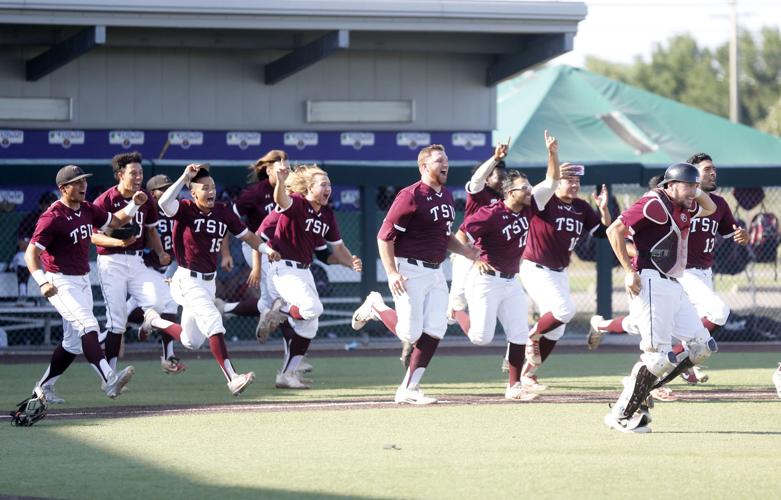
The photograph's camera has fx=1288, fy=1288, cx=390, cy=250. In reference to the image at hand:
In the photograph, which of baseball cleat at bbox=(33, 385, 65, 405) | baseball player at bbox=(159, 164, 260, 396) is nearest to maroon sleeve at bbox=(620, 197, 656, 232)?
baseball player at bbox=(159, 164, 260, 396)

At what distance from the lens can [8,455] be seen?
838cm

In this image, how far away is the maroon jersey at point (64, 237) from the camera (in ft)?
35.0

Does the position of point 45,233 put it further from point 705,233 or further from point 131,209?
point 705,233

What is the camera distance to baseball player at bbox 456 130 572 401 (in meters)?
11.2

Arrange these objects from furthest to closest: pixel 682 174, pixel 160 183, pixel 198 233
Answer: pixel 160 183
pixel 198 233
pixel 682 174

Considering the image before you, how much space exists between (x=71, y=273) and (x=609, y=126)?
1571 centimetres

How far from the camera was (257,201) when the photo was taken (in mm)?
13617

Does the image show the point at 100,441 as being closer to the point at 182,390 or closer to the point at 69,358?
the point at 69,358

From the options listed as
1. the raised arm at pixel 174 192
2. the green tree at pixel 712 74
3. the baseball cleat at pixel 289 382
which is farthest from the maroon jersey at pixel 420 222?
the green tree at pixel 712 74

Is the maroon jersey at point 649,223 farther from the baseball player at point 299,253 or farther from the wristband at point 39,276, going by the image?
the wristband at point 39,276

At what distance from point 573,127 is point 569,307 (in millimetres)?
12982

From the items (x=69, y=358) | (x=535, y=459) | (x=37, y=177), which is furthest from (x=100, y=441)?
(x=37, y=177)

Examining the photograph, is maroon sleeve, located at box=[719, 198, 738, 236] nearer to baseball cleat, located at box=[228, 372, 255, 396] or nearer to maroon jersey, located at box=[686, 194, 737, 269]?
maroon jersey, located at box=[686, 194, 737, 269]

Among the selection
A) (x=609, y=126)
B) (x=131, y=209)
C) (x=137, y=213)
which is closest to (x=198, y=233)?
(x=131, y=209)
